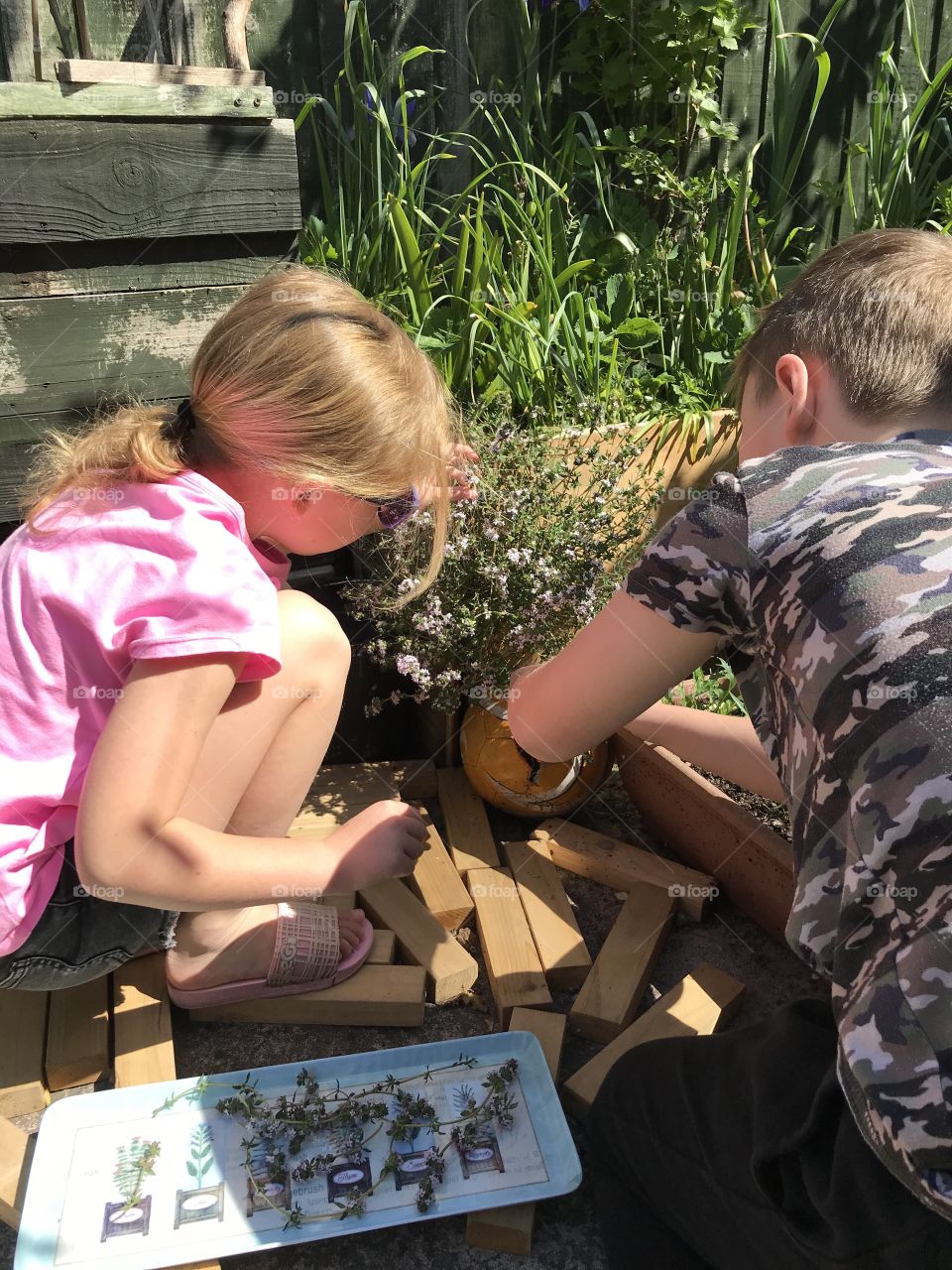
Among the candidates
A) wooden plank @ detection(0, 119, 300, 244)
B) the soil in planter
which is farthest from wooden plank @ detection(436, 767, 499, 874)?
wooden plank @ detection(0, 119, 300, 244)

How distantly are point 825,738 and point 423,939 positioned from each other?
1065mm

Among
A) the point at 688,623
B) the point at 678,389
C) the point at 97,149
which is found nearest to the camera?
the point at 688,623

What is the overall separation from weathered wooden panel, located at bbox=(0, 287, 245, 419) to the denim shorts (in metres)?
1.04

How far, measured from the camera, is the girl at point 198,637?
132 centimetres

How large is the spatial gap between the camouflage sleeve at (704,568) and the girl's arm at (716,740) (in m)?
0.57

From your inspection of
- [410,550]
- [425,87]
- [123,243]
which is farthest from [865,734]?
[425,87]

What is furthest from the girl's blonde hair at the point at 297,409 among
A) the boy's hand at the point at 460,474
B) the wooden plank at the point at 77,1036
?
the wooden plank at the point at 77,1036

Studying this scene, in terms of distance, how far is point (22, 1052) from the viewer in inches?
65.9

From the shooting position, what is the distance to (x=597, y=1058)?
64.4 inches

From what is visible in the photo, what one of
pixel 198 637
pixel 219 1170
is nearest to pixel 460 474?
pixel 198 637

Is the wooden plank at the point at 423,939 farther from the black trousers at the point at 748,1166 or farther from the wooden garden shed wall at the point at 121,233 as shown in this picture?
the wooden garden shed wall at the point at 121,233

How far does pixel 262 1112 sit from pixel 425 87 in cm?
307

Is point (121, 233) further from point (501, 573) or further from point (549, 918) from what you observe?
point (549, 918)

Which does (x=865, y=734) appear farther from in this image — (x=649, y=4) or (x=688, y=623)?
(x=649, y=4)
